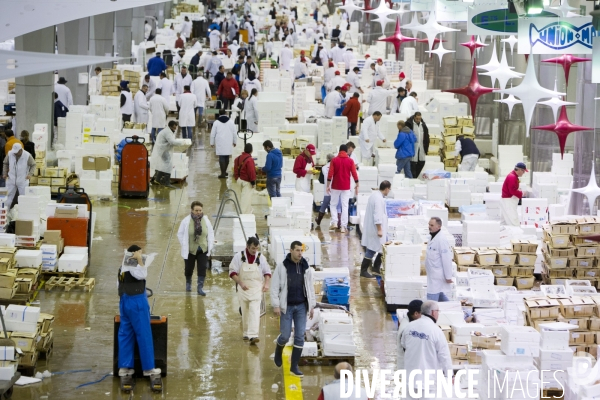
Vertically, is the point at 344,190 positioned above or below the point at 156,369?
above

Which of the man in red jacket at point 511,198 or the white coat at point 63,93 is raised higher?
the white coat at point 63,93

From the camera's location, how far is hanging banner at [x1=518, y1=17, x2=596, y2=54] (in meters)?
15.1

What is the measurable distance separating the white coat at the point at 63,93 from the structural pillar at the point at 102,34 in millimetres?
6937

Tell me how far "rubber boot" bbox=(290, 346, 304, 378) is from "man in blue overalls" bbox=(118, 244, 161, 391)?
1.57 m

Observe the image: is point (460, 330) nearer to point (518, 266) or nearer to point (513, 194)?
point (518, 266)

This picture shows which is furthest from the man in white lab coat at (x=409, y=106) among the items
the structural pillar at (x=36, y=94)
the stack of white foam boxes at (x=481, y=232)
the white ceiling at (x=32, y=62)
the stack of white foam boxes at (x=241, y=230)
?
the white ceiling at (x=32, y=62)

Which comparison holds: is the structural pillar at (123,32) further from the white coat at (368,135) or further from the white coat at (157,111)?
the white coat at (368,135)

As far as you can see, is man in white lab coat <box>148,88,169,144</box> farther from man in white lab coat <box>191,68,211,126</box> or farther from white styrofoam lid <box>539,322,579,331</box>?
white styrofoam lid <box>539,322,579,331</box>

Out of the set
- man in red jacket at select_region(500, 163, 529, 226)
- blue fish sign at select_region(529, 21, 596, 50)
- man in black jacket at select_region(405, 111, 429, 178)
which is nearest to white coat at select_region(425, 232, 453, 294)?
blue fish sign at select_region(529, 21, 596, 50)

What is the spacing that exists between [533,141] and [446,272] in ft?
34.0

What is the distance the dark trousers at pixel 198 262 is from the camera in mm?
15977

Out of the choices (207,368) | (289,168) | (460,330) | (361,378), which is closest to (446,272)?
(460,330)

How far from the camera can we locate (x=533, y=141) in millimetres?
23797

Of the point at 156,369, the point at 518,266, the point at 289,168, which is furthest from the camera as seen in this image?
the point at 289,168
